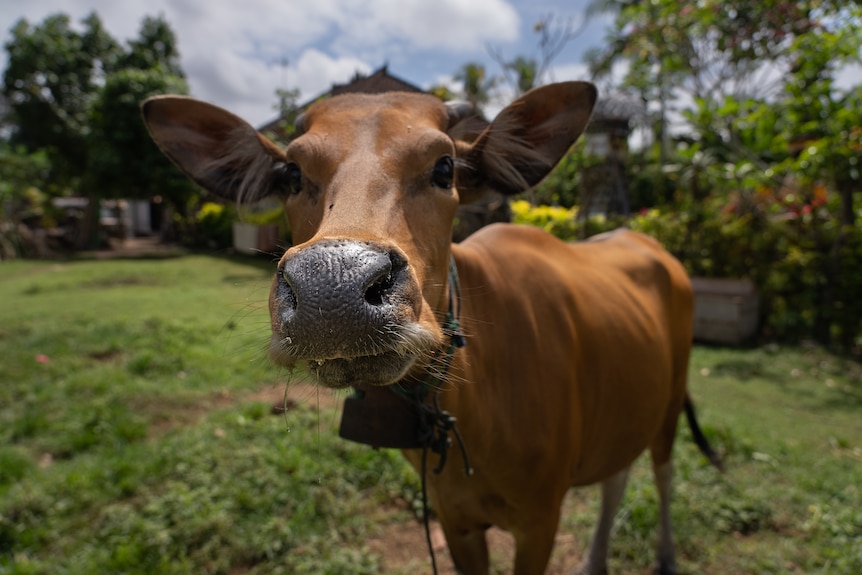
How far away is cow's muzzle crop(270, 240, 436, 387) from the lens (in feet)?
3.74

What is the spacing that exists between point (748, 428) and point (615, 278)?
9.16 feet

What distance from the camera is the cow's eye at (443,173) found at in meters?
1.78

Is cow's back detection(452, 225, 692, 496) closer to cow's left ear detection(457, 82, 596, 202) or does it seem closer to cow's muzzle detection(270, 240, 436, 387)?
cow's left ear detection(457, 82, 596, 202)

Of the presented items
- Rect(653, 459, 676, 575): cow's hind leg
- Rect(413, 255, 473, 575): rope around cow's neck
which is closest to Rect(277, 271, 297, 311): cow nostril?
Rect(413, 255, 473, 575): rope around cow's neck

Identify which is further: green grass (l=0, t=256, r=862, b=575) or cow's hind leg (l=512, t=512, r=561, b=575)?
green grass (l=0, t=256, r=862, b=575)

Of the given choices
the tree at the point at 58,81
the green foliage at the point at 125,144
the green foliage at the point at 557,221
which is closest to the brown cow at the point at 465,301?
the green foliage at the point at 557,221

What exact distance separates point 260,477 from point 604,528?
2291 millimetres

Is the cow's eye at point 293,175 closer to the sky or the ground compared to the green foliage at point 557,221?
closer to the ground

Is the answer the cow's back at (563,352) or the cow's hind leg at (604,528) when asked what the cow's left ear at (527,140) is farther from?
the cow's hind leg at (604,528)

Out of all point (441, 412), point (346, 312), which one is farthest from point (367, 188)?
point (441, 412)

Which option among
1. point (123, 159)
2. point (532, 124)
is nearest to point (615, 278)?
point (532, 124)

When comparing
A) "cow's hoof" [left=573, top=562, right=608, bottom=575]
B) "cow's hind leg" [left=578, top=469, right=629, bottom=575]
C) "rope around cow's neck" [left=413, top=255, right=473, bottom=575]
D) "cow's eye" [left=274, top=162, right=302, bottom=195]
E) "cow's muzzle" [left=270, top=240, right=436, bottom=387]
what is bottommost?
"cow's hoof" [left=573, top=562, right=608, bottom=575]

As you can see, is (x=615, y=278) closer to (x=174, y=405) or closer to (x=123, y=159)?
(x=174, y=405)

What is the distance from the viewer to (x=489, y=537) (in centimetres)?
357
